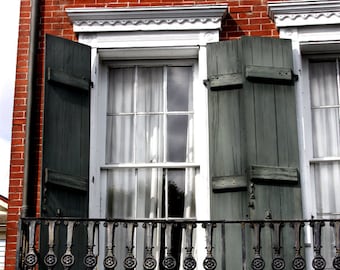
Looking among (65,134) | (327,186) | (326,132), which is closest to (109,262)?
(65,134)

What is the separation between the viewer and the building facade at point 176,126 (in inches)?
288

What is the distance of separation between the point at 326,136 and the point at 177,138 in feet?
4.86

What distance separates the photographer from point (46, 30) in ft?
27.2

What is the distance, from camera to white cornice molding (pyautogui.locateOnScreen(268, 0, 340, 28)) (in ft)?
26.2

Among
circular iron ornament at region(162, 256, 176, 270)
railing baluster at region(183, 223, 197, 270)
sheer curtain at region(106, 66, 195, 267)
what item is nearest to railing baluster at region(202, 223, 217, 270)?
railing baluster at region(183, 223, 197, 270)

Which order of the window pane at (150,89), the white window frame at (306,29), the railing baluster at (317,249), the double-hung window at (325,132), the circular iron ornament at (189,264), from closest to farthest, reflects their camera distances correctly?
the railing baluster at (317,249) < the circular iron ornament at (189,264) < the double-hung window at (325,132) < the white window frame at (306,29) < the window pane at (150,89)

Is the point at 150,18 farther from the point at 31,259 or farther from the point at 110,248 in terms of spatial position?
the point at 31,259

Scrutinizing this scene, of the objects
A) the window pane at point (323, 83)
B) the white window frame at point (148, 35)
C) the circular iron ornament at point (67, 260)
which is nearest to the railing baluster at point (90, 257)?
the circular iron ornament at point (67, 260)

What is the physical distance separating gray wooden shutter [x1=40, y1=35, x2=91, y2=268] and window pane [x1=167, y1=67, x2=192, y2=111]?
873mm

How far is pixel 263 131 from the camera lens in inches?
295

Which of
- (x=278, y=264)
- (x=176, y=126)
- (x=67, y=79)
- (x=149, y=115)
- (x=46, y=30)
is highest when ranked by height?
(x=46, y=30)

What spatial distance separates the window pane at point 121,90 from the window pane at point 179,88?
39 cm

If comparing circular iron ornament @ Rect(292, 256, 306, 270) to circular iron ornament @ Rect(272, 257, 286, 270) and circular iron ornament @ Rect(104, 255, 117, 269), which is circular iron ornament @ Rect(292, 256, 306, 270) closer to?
circular iron ornament @ Rect(272, 257, 286, 270)

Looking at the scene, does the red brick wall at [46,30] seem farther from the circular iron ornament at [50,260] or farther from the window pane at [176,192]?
the window pane at [176,192]
